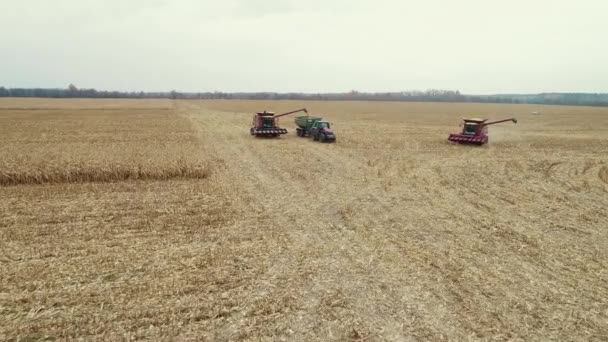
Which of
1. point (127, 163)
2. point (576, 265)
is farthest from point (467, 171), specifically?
point (127, 163)

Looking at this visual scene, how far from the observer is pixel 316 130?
24484 mm

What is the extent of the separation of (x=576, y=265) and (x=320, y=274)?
5272 millimetres

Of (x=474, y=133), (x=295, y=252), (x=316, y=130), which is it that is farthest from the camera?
(x=316, y=130)

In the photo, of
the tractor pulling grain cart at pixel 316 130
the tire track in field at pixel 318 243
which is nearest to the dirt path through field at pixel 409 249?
the tire track in field at pixel 318 243

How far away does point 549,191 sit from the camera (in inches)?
502

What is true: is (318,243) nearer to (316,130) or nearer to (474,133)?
(316,130)

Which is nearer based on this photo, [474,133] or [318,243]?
[318,243]

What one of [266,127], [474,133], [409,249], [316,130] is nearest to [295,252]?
[409,249]

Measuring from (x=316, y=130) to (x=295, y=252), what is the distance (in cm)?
1756

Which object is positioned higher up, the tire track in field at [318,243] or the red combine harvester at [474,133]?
the red combine harvester at [474,133]

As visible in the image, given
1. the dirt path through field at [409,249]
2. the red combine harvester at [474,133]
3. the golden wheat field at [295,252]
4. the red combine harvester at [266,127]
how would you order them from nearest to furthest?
the golden wheat field at [295,252]
the dirt path through field at [409,249]
the red combine harvester at [474,133]
the red combine harvester at [266,127]

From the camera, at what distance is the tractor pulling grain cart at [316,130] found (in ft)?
77.9

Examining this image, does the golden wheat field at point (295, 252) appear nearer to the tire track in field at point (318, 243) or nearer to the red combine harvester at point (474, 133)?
the tire track in field at point (318, 243)

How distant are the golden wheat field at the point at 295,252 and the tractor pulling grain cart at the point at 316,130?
27.2 ft
